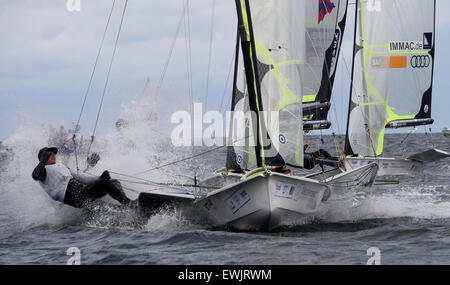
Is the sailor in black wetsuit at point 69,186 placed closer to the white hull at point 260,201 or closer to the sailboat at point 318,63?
the white hull at point 260,201

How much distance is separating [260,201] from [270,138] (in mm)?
1787

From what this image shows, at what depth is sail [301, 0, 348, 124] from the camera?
672 inches

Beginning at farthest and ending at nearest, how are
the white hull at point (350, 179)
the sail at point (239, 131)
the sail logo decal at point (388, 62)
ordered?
the sail logo decal at point (388, 62), the sail at point (239, 131), the white hull at point (350, 179)

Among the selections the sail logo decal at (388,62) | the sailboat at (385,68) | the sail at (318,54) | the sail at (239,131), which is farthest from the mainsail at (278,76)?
the sail logo decal at (388,62)

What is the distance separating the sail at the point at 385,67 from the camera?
65.6ft

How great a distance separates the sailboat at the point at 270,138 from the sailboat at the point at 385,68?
273 inches

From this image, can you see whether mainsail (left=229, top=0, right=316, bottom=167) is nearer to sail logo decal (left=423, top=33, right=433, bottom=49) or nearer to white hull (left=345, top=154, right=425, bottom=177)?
white hull (left=345, top=154, right=425, bottom=177)

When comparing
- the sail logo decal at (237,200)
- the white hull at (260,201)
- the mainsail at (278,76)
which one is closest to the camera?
the white hull at (260,201)

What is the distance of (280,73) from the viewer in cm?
1121

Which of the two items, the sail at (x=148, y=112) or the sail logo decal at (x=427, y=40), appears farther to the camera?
the sail logo decal at (x=427, y=40)

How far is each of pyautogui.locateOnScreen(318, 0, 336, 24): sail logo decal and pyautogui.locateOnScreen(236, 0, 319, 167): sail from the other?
21.0ft

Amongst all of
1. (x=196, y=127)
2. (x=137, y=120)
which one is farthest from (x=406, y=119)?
(x=196, y=127)

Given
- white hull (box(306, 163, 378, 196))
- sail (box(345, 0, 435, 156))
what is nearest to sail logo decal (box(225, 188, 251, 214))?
white hull (box(306, 163, 378, 196))
